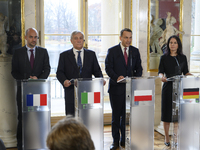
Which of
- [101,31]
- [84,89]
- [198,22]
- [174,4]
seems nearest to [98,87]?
[84,89]

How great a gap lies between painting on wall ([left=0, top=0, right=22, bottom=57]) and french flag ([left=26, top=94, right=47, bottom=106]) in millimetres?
1507

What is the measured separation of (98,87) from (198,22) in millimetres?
3554

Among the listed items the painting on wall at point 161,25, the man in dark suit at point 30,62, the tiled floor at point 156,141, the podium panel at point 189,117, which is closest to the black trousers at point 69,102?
the man in dark suit at point 30,62

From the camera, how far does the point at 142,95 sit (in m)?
2.97

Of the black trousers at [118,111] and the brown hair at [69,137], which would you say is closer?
the brown hair at [69,137]

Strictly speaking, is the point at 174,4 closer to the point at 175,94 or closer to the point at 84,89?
the point at 175,94

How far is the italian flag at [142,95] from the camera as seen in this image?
2943 mm

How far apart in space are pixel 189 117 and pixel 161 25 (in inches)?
87.1

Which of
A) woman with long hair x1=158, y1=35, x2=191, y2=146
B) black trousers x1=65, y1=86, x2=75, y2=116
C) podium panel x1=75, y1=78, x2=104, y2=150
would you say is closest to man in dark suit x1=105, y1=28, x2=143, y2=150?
woman with long hair x1=158, y1=35, x2=191, y2=146

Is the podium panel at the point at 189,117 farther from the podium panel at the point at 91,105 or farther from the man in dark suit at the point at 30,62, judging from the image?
the man in dark suit at the point at 30,62

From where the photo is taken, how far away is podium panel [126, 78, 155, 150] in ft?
9.73

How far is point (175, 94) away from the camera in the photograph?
3135mm

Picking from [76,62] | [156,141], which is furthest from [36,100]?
[156,141]

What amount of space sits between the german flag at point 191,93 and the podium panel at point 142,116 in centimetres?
40
